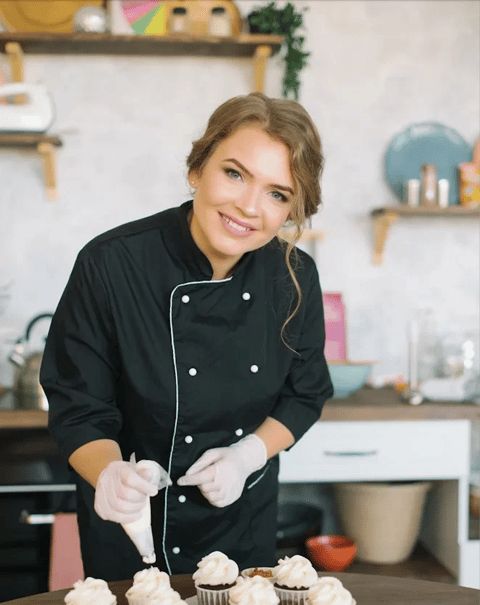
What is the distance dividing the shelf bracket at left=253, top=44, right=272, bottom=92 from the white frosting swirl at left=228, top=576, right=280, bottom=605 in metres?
2.14

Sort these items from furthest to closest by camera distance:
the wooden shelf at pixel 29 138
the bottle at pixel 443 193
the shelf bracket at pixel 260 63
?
the bottle at pixel 443 193, the shelf bracket at pixel 260 63, the wooden shelf at pixel 29 138

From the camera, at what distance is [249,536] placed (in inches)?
66.3

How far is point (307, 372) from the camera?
1.77 metres

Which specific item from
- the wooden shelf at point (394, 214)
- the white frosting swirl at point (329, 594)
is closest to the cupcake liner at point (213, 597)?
the white frosting swirl at point (329, 594)

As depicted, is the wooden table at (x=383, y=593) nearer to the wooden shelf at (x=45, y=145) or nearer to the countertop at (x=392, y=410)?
the countertop at (x=392, y=410)

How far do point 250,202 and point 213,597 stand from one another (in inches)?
25.3

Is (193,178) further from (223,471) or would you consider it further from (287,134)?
(223,471)

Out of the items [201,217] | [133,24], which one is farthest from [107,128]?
[201,217]

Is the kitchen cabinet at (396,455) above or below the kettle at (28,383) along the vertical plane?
below

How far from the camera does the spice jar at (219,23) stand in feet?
9.53

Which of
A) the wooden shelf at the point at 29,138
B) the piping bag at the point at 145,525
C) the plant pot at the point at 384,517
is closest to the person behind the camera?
the piping bag at the point at 145,525

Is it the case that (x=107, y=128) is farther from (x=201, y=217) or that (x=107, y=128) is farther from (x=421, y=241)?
(x=201, y=217)

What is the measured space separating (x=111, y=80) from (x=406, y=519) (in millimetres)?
1931

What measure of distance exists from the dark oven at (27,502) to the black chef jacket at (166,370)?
83cm
